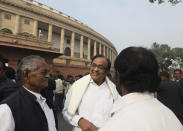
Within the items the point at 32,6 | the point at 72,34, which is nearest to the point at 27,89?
the point at 32,6

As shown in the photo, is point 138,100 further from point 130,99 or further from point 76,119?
point 76,119

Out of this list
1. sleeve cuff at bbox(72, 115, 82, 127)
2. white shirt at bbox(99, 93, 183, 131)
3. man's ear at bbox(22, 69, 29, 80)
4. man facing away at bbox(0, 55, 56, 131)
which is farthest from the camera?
sleeve cuff at bbox(72, 115, 82, 127)

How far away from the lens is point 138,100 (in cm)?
126

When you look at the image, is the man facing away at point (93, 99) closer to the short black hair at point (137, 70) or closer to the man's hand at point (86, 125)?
the man's hand at point (86, 125)

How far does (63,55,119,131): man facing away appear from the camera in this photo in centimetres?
259

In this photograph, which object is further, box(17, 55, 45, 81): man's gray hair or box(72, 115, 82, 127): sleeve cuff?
box(72, 115, 82, 127): sleeve cuff

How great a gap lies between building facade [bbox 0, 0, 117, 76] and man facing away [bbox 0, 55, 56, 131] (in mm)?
15357

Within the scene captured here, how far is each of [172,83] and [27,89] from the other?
11.2 ft

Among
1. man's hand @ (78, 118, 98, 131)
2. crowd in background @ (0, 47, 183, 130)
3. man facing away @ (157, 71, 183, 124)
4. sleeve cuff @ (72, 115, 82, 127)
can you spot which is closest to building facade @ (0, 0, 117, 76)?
crowd in background @ (0, 47, 183, 130)

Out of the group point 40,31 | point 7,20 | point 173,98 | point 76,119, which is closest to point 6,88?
point 76,119

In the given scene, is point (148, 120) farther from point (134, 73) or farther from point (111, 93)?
point (111, 93)

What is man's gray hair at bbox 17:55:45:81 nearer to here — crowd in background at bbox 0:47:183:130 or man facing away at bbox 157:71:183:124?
crowd in background at bbox 0:47:183:130

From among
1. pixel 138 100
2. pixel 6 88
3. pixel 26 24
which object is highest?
pixel 26 24

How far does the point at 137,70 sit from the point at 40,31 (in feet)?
111
